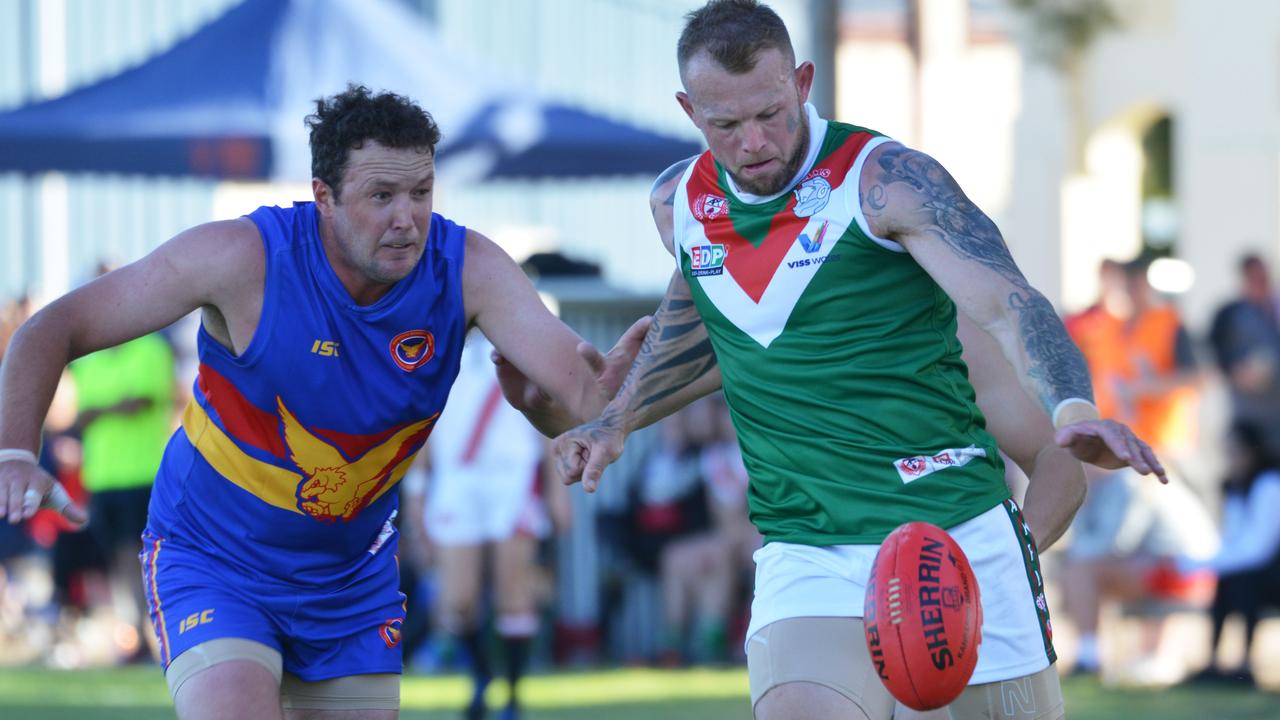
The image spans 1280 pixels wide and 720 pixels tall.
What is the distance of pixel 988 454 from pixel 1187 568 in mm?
7776

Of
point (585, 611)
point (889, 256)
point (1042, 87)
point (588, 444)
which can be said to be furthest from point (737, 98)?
point (1042, 87)

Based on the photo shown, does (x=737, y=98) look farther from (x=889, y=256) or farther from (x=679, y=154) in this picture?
(x=679, y=154)

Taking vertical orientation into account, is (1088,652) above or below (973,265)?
below

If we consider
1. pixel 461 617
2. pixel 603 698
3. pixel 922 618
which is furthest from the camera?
pixel 603 698

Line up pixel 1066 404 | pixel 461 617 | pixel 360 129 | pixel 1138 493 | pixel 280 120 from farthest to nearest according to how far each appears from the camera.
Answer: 1. pixel 280 120
2. pixel 1138 493
3. pixel 461 617
4. pixel 360 129
5. pixel 1066 404

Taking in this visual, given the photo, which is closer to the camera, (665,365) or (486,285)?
(665,365)

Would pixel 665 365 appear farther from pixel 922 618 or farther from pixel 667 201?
pixel 922 618

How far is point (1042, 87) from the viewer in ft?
99.9

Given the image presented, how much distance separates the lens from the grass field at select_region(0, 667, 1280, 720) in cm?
1077

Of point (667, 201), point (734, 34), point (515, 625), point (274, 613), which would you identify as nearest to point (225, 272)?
point (274, 613)

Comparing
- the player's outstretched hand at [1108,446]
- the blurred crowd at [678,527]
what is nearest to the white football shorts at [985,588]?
the player's outstretched hand at [1108,446]

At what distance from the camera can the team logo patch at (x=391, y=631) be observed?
18.2 feet

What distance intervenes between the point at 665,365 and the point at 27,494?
1.73 m

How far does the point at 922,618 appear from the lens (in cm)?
433
